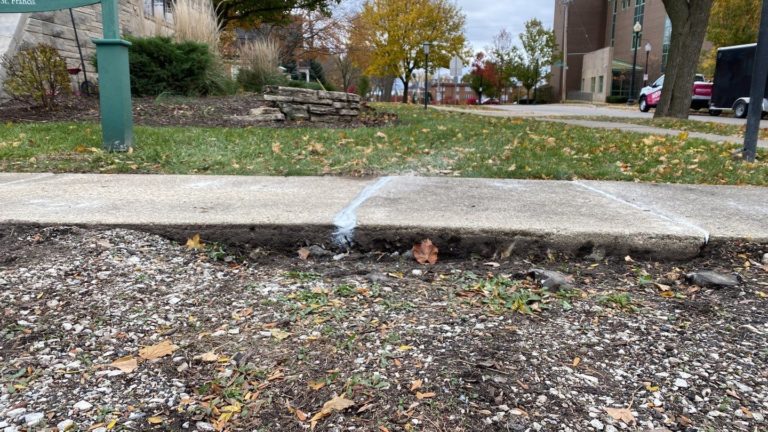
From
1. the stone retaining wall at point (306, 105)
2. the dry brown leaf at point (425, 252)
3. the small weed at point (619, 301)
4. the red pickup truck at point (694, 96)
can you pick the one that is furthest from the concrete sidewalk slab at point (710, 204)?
the red pickup truck at point (694, 96)

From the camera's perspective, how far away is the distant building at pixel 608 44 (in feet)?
149

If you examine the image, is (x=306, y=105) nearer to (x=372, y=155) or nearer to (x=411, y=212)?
(x=372, y=155)

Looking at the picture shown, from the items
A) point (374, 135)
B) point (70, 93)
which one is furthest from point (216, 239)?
point (70, 93)

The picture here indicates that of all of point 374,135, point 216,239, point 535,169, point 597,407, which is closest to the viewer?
point 597,407

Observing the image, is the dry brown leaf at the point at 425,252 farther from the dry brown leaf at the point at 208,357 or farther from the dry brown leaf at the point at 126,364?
the dry brown leaf at the point at 126,364

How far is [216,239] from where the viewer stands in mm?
2809

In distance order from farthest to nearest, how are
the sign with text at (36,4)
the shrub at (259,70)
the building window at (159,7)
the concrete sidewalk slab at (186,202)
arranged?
the building window at (159,7)
the shrub at (259,70)
the sign with text at (36,4)
the concrete sidewalk slab at (186,202)

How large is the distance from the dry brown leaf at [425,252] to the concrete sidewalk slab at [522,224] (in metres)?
0.05

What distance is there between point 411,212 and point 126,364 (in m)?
1.77

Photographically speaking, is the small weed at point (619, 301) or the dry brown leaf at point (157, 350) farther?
the small weed at point (619, 301)

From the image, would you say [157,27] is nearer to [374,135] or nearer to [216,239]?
[374,135]

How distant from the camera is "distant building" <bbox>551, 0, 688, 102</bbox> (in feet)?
149

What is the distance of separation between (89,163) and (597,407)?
4787mm

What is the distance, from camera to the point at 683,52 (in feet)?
47.7
